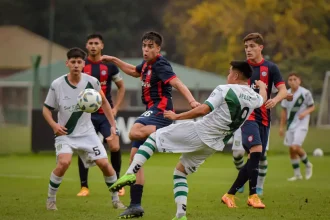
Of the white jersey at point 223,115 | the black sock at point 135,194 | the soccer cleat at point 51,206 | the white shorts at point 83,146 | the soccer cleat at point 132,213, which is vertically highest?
the white jersey at point 223,115

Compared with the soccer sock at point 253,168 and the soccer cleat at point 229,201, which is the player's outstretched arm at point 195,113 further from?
the soccer sock at point 253,168

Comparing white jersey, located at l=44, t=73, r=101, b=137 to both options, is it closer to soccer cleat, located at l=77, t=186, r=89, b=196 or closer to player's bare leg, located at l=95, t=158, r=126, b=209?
player's bare leg, located at l=95, t=158, r=126, b=209

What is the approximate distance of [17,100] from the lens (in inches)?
1785

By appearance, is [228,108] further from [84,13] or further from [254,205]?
[84,13]

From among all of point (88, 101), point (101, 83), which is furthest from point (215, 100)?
point (101, 83)

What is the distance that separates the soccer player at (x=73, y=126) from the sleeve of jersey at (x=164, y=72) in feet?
3.55

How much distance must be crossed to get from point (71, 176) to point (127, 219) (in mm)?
7085

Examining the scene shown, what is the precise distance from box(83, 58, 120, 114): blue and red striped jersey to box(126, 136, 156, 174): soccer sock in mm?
3906

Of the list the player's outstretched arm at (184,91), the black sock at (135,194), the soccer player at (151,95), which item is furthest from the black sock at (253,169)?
the player's outstretched arm at (184,91)

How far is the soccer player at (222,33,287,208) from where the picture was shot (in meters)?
11.8

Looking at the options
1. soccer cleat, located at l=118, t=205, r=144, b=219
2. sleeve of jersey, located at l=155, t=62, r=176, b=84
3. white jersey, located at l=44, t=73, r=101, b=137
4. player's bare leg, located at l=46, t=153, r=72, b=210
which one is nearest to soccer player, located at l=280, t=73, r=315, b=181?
white jersey, located at l=44, t=73, r=101, b=137

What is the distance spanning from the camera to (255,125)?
12.2 metres

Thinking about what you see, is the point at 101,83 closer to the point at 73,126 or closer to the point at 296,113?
the point at 73,126

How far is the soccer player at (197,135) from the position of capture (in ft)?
Result: 31.8
